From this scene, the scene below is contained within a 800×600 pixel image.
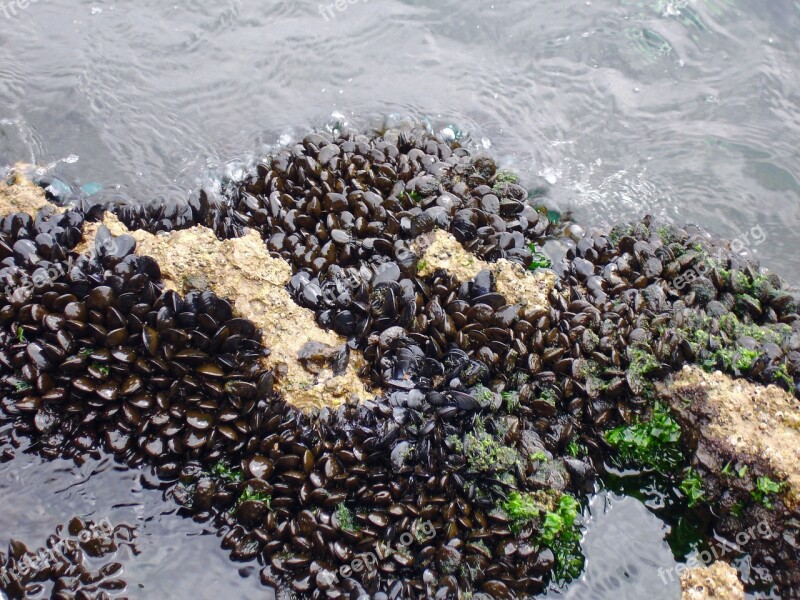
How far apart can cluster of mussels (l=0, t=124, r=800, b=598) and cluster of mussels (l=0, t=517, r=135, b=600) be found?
503 millimetres

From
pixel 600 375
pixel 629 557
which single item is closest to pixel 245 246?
pixel 600 375

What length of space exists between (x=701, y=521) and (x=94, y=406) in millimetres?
4196

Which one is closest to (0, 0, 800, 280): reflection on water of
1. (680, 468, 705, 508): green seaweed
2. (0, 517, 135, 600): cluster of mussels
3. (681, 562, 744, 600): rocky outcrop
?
(680, 468, 705, 508): green seaweed

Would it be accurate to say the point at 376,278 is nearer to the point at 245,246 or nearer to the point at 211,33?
the point at 245,246

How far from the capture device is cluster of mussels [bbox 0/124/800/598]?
3855 millimetres

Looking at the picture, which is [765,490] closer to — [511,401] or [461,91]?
[511,401]

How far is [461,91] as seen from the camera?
6.93m

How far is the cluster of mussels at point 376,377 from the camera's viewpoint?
3.86 m

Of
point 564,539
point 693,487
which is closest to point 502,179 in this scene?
point 693,487

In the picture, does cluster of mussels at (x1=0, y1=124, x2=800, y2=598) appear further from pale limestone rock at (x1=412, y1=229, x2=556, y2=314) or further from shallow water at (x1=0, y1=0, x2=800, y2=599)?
shallow water at (x1=0, y1=0, x2=800, y2=599)

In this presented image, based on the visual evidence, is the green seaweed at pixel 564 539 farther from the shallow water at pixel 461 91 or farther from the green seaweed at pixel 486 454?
the shallow water at pixel 461 91

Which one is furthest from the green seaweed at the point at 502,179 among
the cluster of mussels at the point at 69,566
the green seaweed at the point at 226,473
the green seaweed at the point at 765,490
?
the cluster of mussels at the point at 69,566

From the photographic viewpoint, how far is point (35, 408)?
3.97 m

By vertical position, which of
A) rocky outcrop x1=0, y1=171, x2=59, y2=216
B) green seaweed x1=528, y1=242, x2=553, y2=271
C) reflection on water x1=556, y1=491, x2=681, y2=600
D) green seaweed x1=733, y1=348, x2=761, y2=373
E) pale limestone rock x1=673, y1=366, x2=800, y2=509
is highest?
rocky outcrop x1=0, y1=171, x2=59, y2=216
